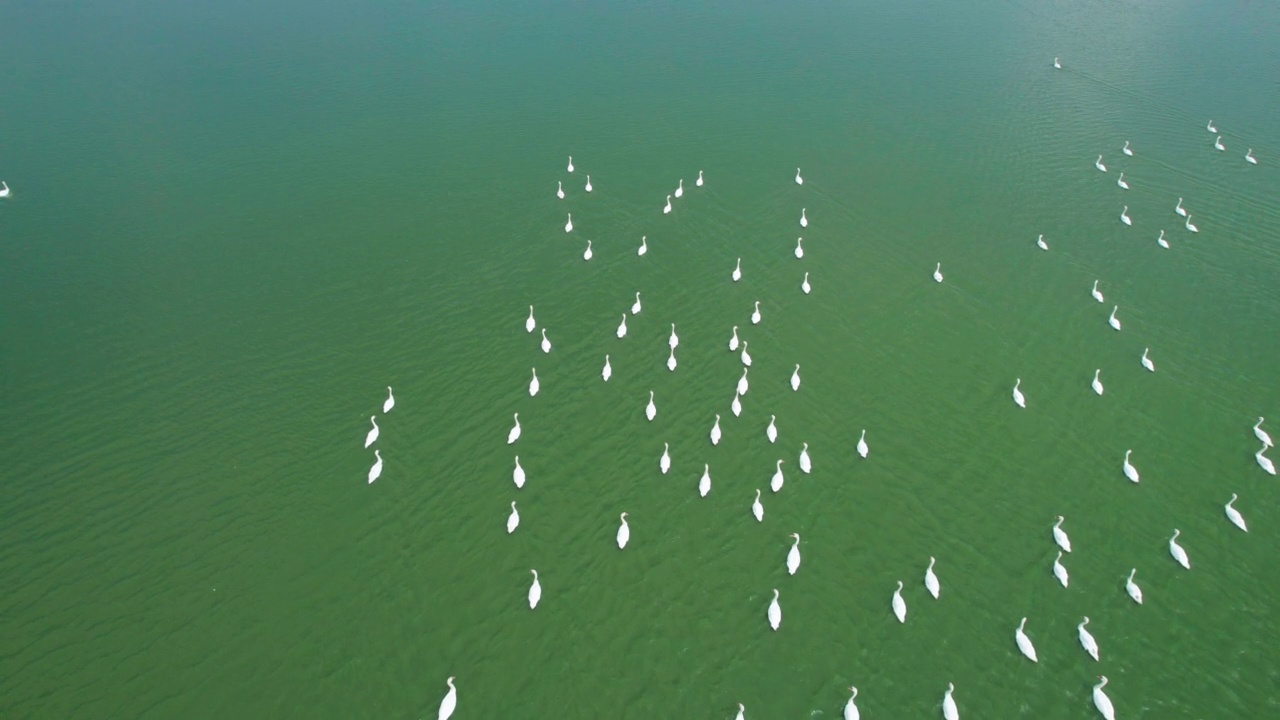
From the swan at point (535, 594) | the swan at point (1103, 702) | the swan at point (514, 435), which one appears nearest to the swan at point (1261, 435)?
the swan at point (1103, 702)

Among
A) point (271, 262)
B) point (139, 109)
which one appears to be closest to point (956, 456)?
point (271, 262)

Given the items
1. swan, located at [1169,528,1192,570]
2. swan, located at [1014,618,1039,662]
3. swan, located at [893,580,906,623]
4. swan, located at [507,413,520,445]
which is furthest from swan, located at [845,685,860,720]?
swan, located at [507,413,520,445]

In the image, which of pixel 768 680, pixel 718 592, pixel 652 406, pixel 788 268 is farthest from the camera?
pixel 788 268

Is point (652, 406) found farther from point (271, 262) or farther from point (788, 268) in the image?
point (271, 262)

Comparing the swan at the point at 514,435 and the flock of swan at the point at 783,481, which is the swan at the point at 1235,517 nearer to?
the flock of swan at the point at 783,481

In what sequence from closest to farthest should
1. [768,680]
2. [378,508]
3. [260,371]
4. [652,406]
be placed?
[768,680] → [378,508] → [652,406] → [260,371]

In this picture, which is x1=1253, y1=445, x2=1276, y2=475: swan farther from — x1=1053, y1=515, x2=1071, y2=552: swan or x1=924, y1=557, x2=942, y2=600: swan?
x1=924, y1=557, x2=942, y2=600: swan

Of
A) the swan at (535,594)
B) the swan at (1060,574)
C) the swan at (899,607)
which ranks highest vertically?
the swan at (535,594)
